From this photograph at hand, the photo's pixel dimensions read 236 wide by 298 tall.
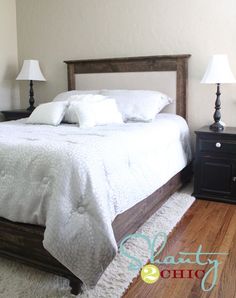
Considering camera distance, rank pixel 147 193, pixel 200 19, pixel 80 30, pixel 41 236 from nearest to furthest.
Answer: pixel 41 236, pixel 147 193, pixel 200 19, pixel 80 30

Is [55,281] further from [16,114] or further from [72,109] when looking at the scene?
[16,114]

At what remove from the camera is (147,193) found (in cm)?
218

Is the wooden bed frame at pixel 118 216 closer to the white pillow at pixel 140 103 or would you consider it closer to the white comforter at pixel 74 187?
the white comforter at pixel 74 187

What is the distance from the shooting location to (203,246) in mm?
2064

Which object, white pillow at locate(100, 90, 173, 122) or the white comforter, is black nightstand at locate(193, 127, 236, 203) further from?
the white comforter

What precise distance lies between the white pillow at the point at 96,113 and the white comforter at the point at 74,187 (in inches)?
20.0

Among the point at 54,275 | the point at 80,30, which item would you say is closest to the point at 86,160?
the point at 54,275

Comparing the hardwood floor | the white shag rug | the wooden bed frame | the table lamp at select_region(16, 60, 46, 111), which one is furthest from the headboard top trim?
the white shag rug

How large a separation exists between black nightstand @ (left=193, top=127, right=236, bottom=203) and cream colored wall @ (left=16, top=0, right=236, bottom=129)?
483 millimetres

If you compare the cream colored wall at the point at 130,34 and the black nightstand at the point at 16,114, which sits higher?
the cream colored wall at the point at 130,34

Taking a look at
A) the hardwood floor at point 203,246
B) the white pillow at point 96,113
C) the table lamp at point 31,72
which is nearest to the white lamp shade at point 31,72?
the table lamp at point 31,72

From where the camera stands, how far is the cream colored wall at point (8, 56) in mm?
4145

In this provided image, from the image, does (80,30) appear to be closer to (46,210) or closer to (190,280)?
(46,210)

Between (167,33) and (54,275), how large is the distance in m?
2.64
